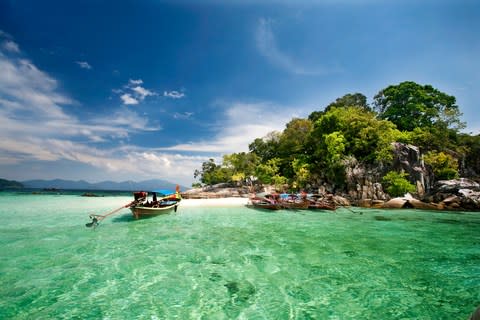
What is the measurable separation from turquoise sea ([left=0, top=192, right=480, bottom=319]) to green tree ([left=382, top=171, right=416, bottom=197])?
867 inches

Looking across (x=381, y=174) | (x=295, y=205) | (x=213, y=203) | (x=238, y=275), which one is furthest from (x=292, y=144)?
(x=238, y=275)

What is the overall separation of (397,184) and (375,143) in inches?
313

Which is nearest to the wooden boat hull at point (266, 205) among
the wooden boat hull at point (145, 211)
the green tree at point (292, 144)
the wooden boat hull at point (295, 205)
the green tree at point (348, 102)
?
the wooden boat hull at point (295, 205)

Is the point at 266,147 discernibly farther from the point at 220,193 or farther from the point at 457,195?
the point at 457,195

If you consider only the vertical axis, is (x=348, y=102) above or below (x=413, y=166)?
above

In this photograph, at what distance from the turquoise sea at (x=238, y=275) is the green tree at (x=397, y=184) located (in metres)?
22.0

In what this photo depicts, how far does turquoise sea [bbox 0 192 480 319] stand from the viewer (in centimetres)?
625

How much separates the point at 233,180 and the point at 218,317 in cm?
5171

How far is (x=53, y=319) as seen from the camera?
226 inches

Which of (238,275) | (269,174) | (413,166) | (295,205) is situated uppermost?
(413,166)

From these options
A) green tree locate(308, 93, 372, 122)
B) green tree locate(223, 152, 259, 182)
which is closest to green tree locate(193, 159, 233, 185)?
green tree locate(223, 152, 259, 182)

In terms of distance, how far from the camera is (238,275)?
8.52 metres

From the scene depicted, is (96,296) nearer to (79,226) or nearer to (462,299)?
(462,299)

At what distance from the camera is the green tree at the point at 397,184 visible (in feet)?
117
